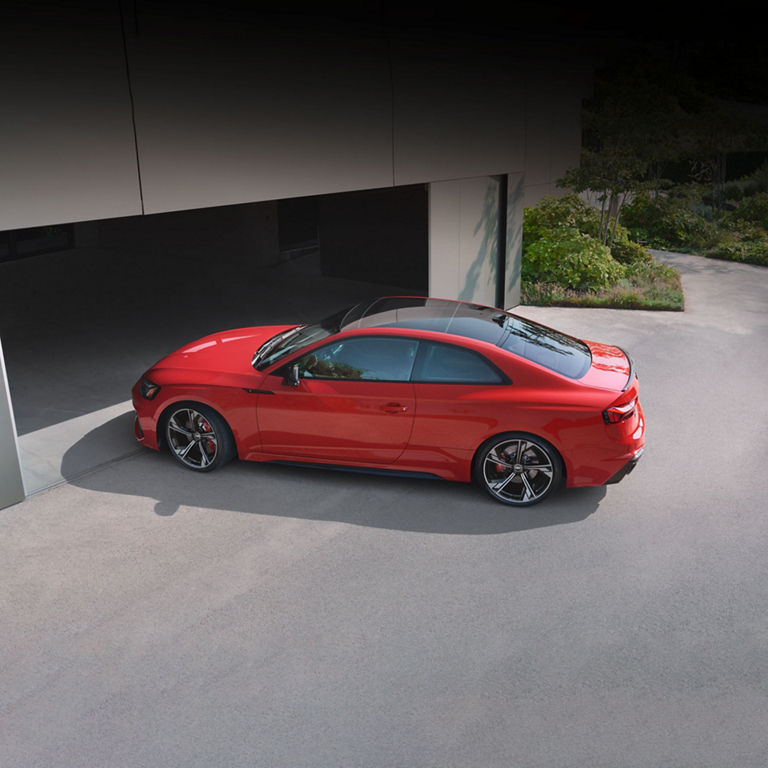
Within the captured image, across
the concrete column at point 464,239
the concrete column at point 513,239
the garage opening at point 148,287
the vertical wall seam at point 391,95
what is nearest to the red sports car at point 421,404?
the garage opening at point 148,287

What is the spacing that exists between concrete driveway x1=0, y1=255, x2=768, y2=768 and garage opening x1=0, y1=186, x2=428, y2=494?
1.55 m


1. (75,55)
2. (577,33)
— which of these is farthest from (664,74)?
(75,55)

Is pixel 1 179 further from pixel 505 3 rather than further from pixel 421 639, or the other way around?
pixel 505 3

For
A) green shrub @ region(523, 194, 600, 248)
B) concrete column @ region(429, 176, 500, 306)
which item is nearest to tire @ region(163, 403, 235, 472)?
concrete column @ region(429, 176, 500, 306)

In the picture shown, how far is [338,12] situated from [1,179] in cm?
456

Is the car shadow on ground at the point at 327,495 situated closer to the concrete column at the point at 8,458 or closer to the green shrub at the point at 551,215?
the concrete column at the point at 8,458

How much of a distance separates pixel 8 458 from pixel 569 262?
1074cm

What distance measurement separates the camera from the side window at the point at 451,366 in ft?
20.9

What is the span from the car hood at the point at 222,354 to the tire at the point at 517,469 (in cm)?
218

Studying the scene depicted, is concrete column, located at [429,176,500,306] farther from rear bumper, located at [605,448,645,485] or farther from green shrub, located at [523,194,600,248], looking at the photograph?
rear bumper, located at [605,448,645,485]

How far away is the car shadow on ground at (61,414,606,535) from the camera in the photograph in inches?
247

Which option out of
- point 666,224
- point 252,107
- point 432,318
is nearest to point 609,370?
point 432,318

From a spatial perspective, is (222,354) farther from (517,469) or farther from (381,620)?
(381,620)

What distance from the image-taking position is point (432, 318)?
688 cm
